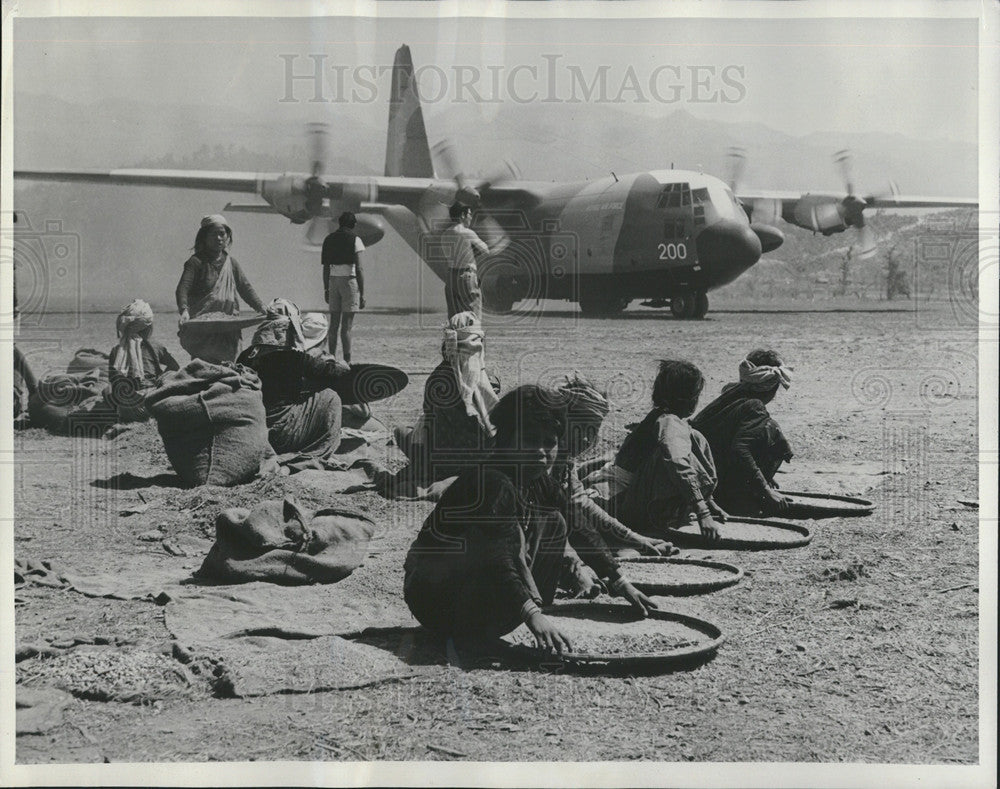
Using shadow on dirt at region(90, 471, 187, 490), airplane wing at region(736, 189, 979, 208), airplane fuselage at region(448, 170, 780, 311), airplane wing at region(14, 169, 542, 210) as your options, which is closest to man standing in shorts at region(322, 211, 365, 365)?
airplane wing at region(14, 169, 542, 210)

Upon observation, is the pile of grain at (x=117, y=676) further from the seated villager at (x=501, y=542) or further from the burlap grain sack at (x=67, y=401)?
the burlap grain sack at (x=67, y=401)

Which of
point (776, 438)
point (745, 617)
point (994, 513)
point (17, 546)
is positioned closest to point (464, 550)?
point (745, 617)

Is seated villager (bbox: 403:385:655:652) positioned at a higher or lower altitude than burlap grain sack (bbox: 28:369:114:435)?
lower

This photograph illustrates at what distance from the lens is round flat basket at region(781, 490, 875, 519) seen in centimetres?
613

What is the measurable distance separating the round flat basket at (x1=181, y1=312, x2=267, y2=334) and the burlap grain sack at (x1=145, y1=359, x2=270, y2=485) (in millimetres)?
208

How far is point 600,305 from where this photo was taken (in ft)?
21.3

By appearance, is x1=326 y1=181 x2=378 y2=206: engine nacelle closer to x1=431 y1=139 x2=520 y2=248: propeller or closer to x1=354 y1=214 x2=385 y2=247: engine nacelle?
x1=354 y1=214 x2=385 y2=247: engine nacelle

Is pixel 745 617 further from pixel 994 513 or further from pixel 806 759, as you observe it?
pixel 994 513

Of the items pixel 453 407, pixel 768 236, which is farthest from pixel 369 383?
pixel 768 236

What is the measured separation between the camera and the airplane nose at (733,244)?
22.1 feet

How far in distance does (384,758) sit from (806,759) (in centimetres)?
204

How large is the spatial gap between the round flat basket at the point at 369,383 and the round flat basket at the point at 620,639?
4.82 feet

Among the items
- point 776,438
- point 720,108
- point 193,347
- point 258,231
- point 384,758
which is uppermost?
point 720,108

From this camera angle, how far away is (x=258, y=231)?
20.6 feet
